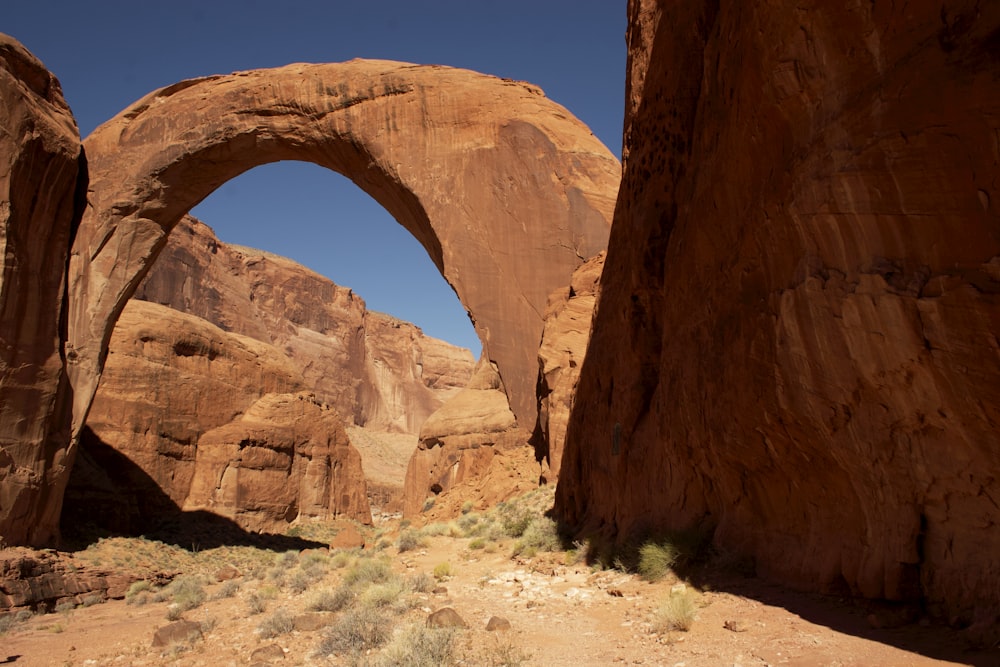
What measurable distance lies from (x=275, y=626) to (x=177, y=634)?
1.14m

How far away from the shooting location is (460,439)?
24.8m

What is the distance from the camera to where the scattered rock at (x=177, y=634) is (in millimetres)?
7234

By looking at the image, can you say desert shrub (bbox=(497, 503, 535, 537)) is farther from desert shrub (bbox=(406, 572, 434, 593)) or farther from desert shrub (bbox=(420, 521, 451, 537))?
desert shrub (bbox=(406, 572, 434, 593))

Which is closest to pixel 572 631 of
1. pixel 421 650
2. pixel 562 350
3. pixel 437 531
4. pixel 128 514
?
pixel 421 650

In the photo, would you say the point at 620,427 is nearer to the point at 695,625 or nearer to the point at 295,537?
the point at 695,625

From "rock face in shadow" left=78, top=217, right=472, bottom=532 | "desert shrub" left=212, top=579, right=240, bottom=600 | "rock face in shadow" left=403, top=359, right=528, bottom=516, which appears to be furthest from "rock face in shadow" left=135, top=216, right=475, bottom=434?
"desert shrub" left=212, top=579, right=240, bottom=600

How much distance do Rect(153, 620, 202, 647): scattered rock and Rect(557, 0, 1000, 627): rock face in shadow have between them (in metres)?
4.62

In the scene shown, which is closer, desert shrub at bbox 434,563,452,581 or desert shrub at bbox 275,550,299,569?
desert shrub at bbox 434,563,452,581

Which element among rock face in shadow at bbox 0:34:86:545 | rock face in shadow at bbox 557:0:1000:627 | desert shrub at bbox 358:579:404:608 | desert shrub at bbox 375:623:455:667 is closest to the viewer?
rock face in shadow at bbox 557:0:1000:627

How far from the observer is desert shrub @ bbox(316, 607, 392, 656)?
5.95m

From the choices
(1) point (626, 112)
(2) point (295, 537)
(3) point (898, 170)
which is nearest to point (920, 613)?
(3) point (898, 170)

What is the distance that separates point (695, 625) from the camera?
196 inches

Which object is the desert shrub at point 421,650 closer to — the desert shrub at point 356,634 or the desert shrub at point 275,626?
the desert shrub at point 356,634

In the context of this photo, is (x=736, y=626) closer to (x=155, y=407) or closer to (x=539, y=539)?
(x=539, y=539)
